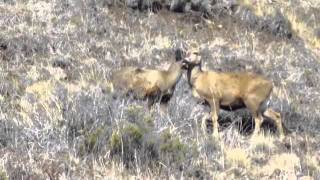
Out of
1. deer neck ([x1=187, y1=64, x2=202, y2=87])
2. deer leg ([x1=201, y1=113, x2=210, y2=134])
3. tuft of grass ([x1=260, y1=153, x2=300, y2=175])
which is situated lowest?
deer leg ([x1=201, y1=113, x2=210, y2=134])

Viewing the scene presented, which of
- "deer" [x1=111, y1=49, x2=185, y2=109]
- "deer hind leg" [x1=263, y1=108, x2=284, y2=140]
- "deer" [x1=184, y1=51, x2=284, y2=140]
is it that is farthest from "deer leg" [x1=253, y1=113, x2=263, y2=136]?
"deer" [x1=111, y1=49, x2=185, y2=109]

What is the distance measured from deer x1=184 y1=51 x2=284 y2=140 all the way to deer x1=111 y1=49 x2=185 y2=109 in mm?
580

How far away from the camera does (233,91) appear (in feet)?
37.4

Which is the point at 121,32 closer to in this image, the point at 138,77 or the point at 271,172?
the point at 138,77

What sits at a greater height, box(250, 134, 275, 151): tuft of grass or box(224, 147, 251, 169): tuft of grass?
box(224, 147, 251, 169): tuft of grass

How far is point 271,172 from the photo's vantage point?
30.3ft

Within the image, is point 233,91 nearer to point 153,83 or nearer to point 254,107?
point 254,107

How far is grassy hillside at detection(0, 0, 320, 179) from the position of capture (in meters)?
8.63

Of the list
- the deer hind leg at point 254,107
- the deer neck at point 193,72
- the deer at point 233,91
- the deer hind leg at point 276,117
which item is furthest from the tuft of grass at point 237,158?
the deer neck at point 193,72

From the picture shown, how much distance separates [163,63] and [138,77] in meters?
3.65

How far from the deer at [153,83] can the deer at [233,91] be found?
580 mm

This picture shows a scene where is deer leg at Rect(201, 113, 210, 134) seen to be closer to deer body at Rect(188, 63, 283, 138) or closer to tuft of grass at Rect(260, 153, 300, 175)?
deer body at Rect(188, 63, 283, 138)

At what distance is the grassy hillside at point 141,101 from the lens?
863 centimetres

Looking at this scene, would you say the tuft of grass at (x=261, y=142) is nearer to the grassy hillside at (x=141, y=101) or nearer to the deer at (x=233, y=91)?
the grassy hillside at (x=141, y=101)
